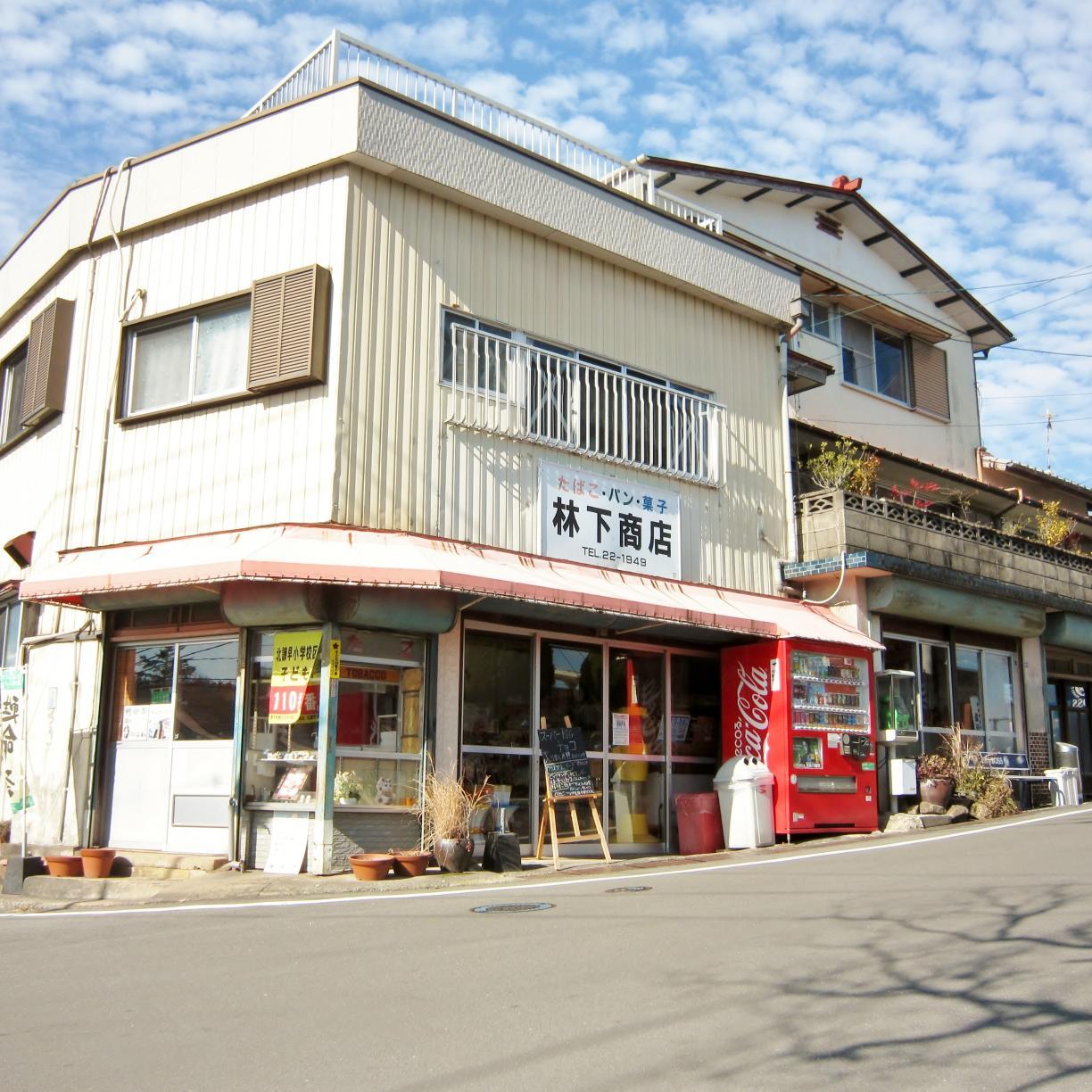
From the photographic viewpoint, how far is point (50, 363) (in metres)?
14.6

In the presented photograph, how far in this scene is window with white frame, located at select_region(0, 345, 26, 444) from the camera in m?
16.7

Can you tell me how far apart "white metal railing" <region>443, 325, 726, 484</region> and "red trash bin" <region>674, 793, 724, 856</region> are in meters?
4.24

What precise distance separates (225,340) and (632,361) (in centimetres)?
536

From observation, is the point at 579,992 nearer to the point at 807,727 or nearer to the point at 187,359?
the point at 807,727

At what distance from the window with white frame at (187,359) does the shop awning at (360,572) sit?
72.3 inches

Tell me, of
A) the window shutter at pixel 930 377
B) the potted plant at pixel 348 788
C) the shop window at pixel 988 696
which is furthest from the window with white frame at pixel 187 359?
the window shutter at pixel 930 377

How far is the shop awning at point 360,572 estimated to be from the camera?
11031 millimetres

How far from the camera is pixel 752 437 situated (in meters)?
17.1

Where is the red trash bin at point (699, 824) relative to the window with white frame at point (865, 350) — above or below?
below

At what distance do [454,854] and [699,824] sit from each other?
4.22m

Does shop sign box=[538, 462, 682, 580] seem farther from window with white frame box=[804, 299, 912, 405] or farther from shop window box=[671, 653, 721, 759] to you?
window with white frame box=[804, 299, 912, 405]

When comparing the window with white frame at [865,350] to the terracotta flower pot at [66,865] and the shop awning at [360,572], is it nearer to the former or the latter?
the shop awning at [360,572]

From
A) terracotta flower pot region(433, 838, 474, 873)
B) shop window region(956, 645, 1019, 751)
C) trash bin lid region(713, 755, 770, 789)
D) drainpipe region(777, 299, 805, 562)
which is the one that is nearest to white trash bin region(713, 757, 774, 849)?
trash bin lid region(713, 755, 770, 789)

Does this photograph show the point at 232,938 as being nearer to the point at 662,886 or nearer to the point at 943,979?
the point at 662,886
